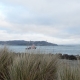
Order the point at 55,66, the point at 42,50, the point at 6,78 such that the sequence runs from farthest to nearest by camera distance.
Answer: the point at 42,50 < the point at 55,66 < the point at 6,78

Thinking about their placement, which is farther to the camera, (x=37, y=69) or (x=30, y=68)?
(x=37, y=69)

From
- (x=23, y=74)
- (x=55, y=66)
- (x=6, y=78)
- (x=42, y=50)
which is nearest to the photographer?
(x=23, y=74)

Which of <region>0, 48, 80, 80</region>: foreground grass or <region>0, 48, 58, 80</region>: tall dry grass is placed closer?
<region>0, 48, 80, 80</region>: foreground grass

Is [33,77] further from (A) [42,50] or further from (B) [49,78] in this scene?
(A) [42,50]

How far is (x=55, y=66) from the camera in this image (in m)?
6.48

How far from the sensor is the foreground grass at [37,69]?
16.4 ft

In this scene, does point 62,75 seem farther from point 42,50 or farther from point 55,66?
point 42,50

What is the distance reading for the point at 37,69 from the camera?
18.8ft

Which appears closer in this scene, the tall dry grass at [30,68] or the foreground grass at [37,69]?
the foreground grass at [37,69]

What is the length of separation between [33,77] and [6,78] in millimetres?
833

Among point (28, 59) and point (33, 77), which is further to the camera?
point (28, 59)

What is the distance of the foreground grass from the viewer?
197 inches

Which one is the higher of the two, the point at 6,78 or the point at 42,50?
the point at 42,50

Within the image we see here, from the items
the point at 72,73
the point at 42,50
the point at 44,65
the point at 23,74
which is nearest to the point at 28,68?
the point at 23,74
